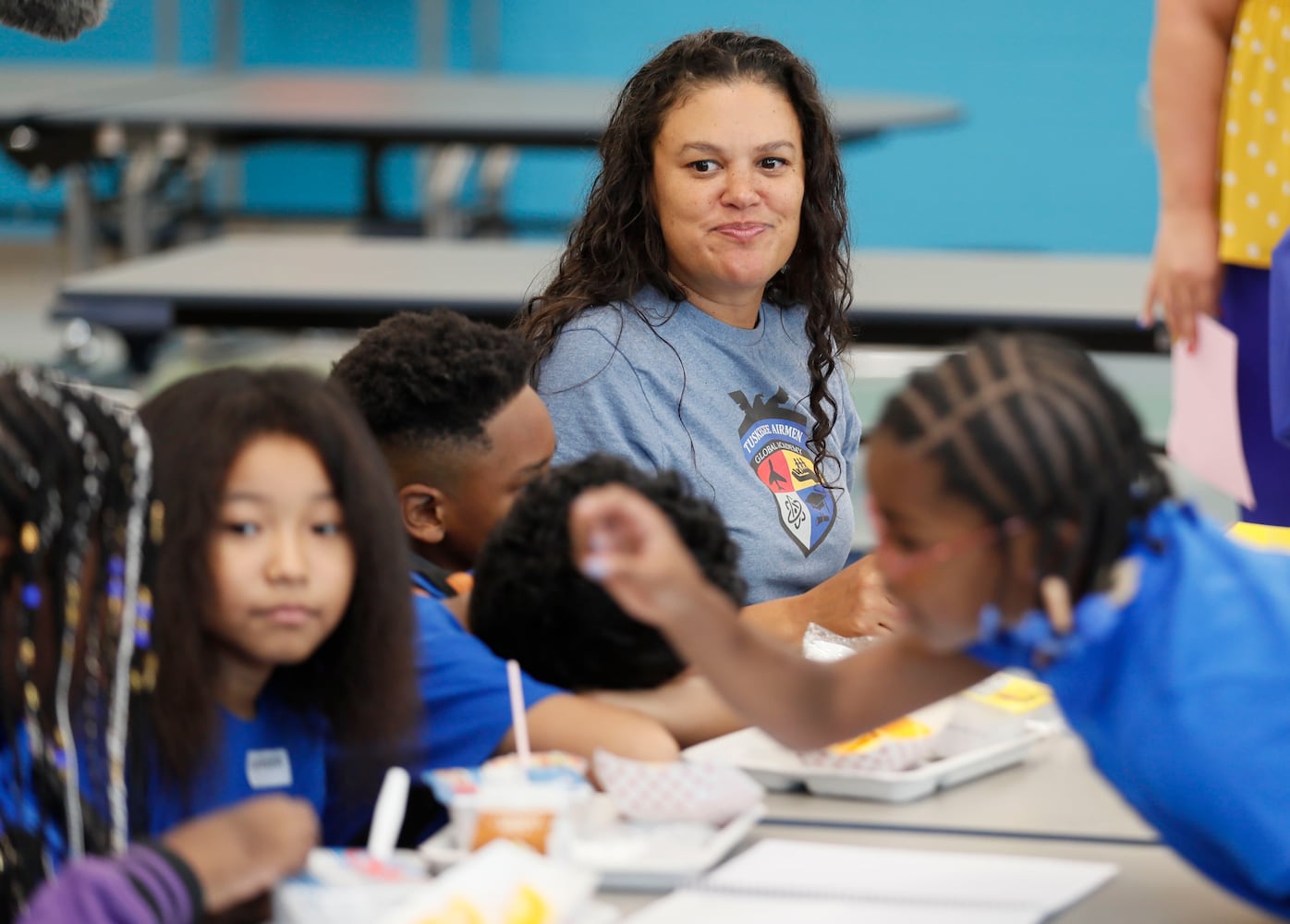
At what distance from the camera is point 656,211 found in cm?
215

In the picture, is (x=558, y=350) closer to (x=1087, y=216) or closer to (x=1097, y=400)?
(x=1097, y=400)

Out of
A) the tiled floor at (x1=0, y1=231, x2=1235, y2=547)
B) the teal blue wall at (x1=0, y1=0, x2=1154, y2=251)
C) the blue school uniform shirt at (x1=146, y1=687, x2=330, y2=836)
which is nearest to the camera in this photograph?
the blue school uniform shirt at (x1=146, y1=687, x2=330, y2=836)

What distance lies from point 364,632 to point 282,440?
0.54ft

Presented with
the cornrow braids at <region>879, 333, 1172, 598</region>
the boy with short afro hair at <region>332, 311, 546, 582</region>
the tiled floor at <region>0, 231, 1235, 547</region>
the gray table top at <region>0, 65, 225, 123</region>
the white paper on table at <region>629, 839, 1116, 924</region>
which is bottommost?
the tiled floor at <region>0, 231, 1235, 547</region>

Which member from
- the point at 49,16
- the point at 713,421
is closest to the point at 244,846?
the point at 49,16

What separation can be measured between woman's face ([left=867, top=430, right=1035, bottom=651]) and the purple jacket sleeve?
464 millimetres

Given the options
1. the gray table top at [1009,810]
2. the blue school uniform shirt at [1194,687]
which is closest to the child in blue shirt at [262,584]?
the gray table top at [1009,810]

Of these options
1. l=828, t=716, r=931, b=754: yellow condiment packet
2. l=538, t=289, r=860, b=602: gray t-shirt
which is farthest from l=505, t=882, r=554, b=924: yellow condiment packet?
l=538, t=289, r=860, b=602: gray t-shirt

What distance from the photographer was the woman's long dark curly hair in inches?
83.3

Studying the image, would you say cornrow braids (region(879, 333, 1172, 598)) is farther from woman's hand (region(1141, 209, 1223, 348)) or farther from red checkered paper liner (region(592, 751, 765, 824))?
woman's hand (region(1141, 209, 1223, 348))

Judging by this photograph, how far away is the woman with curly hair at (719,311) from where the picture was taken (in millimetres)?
2014

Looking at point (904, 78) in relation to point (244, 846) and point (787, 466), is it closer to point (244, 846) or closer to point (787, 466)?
point (787, 466)

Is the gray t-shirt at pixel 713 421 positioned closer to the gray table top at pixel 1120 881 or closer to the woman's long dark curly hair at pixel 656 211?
the woman's long dark curly hair at pixel 656 211

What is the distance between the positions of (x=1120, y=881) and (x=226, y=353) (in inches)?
243
